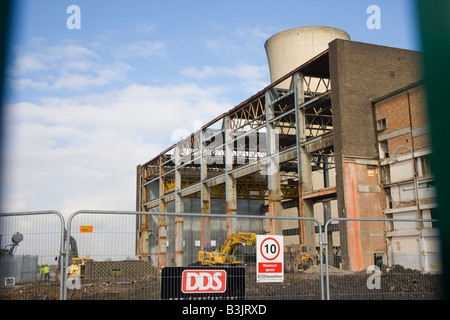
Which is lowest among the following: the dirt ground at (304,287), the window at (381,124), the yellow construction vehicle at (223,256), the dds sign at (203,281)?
the dirt ground at (304,287)

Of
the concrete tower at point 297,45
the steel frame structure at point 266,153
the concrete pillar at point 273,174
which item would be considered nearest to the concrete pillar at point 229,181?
the steel frame structure at point 266,153

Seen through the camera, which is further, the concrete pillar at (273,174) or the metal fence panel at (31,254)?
the concrete pillar at (273,174)

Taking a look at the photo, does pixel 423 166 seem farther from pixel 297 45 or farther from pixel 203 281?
pixel 203 281

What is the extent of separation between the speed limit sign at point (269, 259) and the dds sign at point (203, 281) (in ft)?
2.46

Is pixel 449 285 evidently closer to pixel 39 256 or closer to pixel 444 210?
pixel 444 210

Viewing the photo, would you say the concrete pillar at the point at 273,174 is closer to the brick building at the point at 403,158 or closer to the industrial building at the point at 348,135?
the industrial building at the point at 348,135

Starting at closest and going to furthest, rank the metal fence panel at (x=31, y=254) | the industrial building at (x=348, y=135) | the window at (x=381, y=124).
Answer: the metal fence panel at (x=31, y=254), the industrial building at (x=348, y=135), the window at (x=381, y=124)

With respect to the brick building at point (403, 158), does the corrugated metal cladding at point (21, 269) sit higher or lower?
lower

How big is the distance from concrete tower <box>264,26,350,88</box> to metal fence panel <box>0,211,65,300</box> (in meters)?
30.1

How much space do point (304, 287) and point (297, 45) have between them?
2841 cm

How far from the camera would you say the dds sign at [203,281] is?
7695 mm

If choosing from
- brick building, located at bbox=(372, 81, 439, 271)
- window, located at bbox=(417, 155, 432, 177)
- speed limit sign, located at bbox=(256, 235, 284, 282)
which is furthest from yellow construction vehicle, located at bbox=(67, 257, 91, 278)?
window, located at bbox=(417, 155, 432, 177)

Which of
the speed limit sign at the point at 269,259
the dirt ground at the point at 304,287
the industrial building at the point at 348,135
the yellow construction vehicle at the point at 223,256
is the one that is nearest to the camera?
the dirt ground at the point at 304,287

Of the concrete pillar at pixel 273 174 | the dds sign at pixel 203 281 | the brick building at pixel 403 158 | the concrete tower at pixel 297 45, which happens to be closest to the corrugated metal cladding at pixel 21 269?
the dds sign at pixel 203 281
